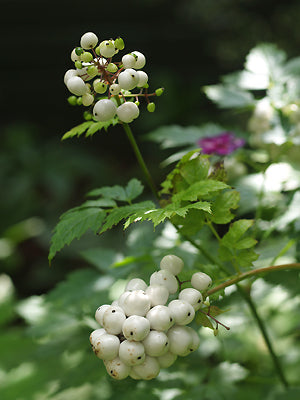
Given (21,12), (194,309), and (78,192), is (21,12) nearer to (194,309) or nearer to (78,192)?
(78,192)

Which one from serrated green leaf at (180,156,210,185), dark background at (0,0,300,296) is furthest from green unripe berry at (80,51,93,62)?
dark background at (0,0,300,296)

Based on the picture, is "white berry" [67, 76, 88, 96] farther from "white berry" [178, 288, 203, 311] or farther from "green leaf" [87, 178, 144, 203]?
"white berry" [178, 288, 203, 311]

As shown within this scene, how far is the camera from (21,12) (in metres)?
4.18

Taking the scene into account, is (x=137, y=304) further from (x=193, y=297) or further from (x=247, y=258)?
(x=247, y=258)

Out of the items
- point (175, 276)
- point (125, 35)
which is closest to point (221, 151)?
point (175, 276)

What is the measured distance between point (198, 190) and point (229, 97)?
663 mm

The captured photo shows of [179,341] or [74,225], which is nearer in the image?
[179,341]

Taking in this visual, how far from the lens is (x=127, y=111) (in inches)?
26.5

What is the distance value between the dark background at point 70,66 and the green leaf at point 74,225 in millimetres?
2521

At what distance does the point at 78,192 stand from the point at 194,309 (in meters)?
3.42

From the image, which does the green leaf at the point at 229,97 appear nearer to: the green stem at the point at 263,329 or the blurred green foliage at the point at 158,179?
the blurred green foliage at the point at 158,179

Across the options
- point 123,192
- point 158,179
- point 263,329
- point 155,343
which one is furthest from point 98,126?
point 158,179

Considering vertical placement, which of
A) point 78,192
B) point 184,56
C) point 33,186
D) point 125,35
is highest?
point 125,35

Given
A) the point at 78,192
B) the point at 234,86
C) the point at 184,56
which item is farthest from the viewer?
the point at 184,56
